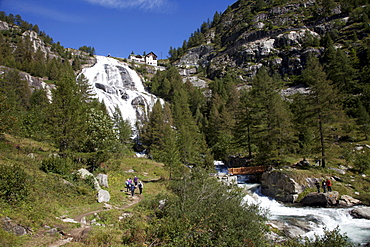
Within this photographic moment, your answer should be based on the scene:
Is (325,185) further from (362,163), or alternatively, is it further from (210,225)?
(210,225)

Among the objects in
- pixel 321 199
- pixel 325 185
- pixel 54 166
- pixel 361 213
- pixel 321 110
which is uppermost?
pixel 321 110

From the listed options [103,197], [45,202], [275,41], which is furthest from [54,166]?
[275,41]

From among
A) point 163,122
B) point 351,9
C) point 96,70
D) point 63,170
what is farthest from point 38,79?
point 351,9

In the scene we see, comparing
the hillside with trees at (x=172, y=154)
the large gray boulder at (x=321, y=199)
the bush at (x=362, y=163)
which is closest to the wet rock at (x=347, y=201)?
the large gray boulder at (x=321, y=199)

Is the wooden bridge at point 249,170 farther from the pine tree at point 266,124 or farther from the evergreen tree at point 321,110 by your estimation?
the evergreen tree at point 321,110

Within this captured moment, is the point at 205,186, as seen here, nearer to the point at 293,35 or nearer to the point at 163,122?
the point at 163,122

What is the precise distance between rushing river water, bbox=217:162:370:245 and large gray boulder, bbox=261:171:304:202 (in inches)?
43.5

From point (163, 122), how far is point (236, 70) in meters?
71.2

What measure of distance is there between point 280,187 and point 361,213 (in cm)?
662

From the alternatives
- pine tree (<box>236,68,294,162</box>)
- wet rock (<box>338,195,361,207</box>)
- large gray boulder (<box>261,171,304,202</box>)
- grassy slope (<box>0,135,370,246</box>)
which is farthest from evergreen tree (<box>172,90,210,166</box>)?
wet rock (<box>338,195,361,207</box>)

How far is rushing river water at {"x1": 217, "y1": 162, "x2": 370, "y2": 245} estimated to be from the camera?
13.6 m

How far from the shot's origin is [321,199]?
18828 mm

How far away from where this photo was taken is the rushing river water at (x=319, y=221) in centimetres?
1359

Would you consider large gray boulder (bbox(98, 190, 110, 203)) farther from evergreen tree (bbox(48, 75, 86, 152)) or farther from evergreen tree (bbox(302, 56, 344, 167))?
evergreen tree (bbox(302, 56, 344, 167))
